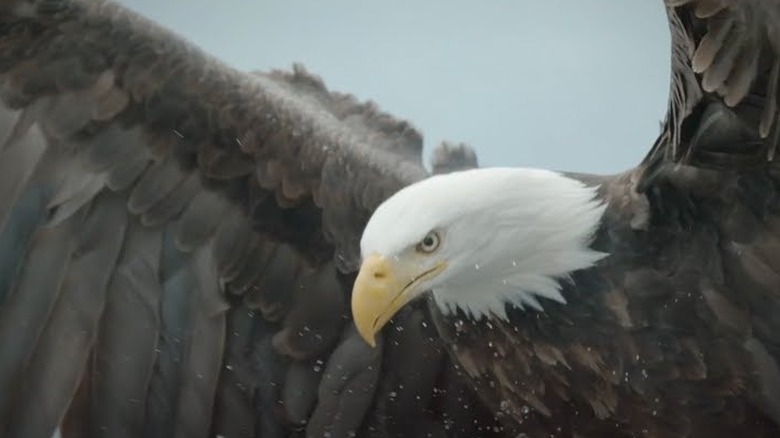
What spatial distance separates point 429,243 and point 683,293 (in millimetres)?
404

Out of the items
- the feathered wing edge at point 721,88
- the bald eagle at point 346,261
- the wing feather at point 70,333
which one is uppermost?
the feathered wing edge at point 721,88

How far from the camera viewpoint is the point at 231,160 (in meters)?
3.03

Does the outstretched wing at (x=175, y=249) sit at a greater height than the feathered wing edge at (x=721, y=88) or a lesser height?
lesser

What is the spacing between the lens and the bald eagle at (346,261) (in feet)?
8.67

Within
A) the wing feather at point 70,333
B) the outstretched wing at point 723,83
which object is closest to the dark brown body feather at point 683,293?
the outstretched wing at point 723,83

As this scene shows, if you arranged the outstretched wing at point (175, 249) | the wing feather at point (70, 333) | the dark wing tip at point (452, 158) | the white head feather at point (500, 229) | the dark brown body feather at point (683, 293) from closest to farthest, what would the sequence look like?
the dark brown body feather at point (683, 293)
the white head feather at point (500, 229)
the outstretched wing at point (175, 249)
the wing feather at point (70, 333)
the dark wing tip at point (452, 158)

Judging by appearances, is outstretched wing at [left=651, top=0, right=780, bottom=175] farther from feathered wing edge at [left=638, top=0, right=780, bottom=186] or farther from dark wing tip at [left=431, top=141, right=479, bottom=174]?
dark wing tip at [left=431, top=141, right=479, bottom=174]

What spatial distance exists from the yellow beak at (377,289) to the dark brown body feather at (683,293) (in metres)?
0.23

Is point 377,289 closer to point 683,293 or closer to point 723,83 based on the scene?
point 683,293

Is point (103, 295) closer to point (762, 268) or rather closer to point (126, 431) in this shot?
point (126, 431)

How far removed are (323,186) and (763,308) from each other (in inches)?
31.9

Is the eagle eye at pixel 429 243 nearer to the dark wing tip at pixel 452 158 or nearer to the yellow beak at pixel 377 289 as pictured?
the yellow beak at pixel 377 289

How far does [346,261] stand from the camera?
10.1ft

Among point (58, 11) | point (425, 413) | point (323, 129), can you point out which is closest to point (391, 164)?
point (323, 129)
